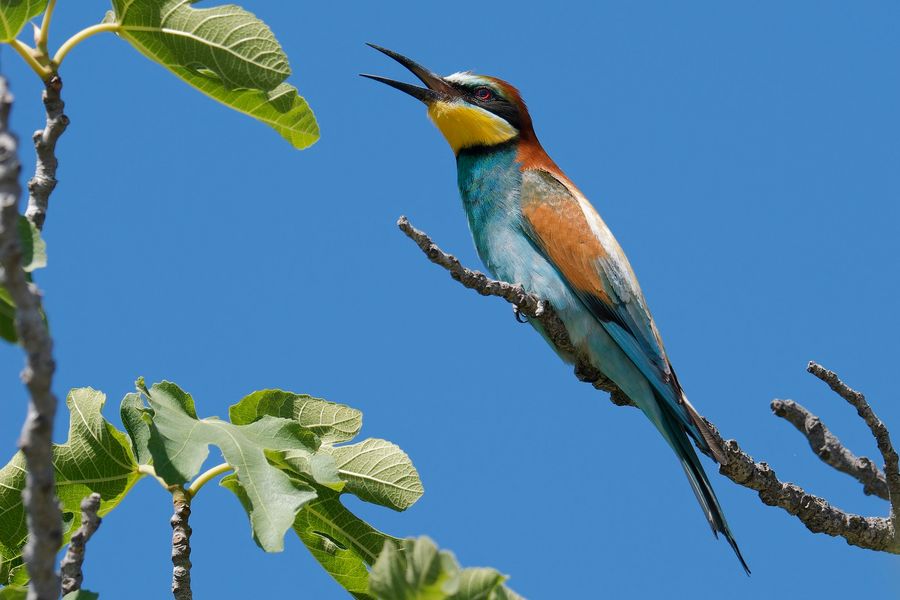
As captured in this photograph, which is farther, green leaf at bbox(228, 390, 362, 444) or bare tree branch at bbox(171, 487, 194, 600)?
green leaf at bbox(228, 390, 362, 444)

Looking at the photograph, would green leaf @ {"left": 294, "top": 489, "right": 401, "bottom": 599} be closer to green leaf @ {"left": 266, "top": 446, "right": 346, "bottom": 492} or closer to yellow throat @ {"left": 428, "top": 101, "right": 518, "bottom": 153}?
green leaf @ {"left": 266, "top": 446, "right": 346, "bottom": 492}

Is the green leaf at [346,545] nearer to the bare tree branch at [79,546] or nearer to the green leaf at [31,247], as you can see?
the bare tree branch at [79,546]

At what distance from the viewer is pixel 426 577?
1.27 m

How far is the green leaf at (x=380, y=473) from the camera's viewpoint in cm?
204

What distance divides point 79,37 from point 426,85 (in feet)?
9.86

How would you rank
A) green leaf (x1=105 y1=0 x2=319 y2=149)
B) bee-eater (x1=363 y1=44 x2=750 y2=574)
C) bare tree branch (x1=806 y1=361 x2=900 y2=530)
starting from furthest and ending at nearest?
bee-eater (x1=363 y1=44 x2=750 y2=574), bare tree branch (x1=806 y1=361 x2=900 y2=530), green leaf (x1=105 y1=0 x2=319 y2=149)

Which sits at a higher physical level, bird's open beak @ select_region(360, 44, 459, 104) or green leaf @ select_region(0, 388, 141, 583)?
bird's open beak @ select_region(360, 44, 459, 104)

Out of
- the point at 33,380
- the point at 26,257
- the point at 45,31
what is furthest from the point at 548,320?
the point at 33,380

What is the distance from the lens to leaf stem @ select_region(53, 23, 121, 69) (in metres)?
1.90

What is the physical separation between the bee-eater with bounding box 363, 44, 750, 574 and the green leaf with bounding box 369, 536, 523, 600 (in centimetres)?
204

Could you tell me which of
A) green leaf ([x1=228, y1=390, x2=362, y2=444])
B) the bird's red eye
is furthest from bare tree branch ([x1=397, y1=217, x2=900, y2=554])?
the bird's red eye

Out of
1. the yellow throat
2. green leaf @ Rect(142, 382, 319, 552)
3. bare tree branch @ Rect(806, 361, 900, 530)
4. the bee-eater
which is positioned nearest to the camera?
green leaf @ Rect(142, 382, 319, 552)

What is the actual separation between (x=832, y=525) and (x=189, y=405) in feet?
5.48

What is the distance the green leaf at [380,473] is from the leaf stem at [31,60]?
2.79ft
